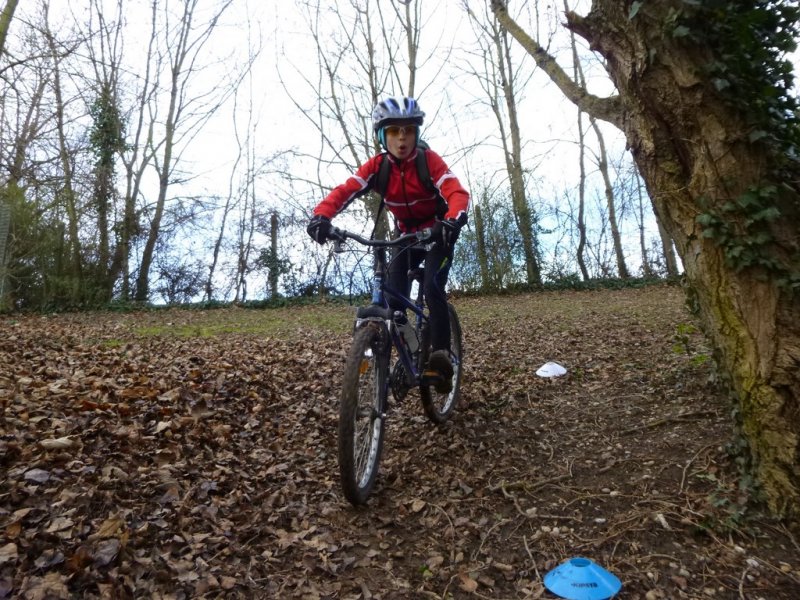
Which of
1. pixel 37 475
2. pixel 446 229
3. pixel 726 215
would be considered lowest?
Result: pixel 37 475

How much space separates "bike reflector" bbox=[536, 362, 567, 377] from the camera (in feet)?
18.4

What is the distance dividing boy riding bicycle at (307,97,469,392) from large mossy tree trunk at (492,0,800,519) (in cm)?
118

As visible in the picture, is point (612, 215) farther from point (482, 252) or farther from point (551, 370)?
point (551, 370)

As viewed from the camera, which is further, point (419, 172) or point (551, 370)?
point (551, 370)

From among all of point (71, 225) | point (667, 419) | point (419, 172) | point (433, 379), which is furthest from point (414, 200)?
point (71, 225)

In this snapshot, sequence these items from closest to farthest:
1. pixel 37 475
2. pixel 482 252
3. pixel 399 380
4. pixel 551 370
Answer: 1. pixel 37 475
2. pixel 399 380
3. pixel 551 370
4. pixel 482 252

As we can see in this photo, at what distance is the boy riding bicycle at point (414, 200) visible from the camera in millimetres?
3590

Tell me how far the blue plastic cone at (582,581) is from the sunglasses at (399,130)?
2708 millimetres

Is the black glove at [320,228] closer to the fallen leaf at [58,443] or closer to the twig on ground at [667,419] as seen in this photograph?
the fallen leaf at [58,443]

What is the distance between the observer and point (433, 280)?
397 centimetres

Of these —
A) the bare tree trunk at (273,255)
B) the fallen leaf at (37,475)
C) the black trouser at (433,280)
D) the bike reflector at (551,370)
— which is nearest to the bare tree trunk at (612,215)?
the bare tree trunk at (273,255)

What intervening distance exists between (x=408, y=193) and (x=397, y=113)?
0.55 metres

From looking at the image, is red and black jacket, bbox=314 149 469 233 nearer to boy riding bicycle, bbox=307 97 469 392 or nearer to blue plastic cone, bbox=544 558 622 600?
boy riding bicycle, bbox=307 97 469 392

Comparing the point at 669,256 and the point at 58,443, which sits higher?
the point at 669,256
